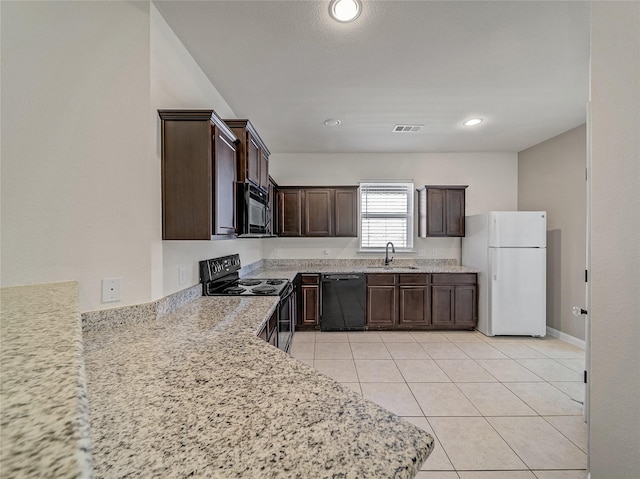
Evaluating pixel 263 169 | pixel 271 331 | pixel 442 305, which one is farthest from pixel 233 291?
pixel 442 305

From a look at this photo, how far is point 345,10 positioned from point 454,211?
11.2ft

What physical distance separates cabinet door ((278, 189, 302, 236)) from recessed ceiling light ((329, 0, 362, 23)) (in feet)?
8.89

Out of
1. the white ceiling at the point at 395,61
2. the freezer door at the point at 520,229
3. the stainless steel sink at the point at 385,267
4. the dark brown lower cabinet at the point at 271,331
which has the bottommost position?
the dark brown lower cabinet at the point at 271,331

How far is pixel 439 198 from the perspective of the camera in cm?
433

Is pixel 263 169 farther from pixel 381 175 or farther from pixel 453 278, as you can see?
pixel 453 278

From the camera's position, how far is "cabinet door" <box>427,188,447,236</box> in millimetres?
4328

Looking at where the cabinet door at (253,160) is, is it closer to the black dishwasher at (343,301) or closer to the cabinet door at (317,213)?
the cabinet door at (317,213)

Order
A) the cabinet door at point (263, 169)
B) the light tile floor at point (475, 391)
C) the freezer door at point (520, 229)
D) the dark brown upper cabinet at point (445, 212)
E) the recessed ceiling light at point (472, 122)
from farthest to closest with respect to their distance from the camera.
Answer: the dark brown upper cabinet at point (445, 212)
the freezer door at point (520, 229)
the recessed ceiling light at point (472, 122)
the cabinet door at point (263, 169)
the light tile floor at point (475, 391)

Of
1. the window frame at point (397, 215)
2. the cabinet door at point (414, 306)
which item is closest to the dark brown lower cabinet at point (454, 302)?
the cabinet door at point (414, 306)

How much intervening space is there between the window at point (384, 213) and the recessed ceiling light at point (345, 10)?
9.87 feet

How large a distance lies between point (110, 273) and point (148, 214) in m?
0.37

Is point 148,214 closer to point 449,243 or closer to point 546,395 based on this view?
point 546,395

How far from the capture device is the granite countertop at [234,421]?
533 millimetres

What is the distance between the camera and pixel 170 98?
6.09ft
